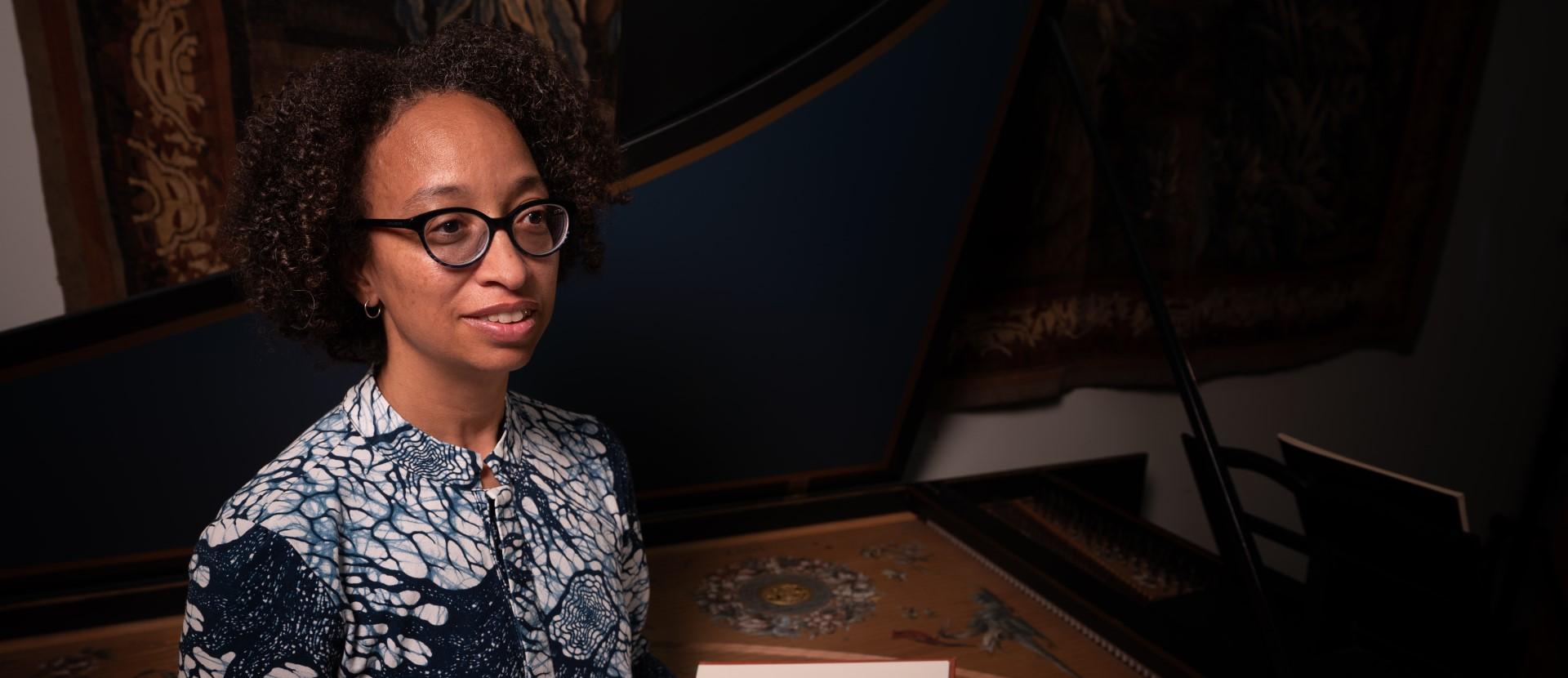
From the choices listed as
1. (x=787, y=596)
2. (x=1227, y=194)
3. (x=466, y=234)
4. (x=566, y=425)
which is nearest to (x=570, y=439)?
(x=566, y=425)

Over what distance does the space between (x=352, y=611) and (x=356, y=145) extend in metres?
0.48

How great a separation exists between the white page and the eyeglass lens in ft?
1.80

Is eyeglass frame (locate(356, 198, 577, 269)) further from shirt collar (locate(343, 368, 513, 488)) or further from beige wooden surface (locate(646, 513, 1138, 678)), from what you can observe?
beige wooden surface (locate(646, 513, 1138, 678))

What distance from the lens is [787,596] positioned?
175 cm

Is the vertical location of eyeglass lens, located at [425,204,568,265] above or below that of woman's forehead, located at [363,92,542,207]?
below

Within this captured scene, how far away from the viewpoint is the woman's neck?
3.54 ft

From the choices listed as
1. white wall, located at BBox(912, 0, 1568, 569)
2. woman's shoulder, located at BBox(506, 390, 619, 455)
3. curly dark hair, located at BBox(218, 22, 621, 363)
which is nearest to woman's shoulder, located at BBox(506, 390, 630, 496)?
woman's shoulder, located at BBox(506, 390, 619, 455)

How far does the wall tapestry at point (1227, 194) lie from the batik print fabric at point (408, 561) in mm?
1163

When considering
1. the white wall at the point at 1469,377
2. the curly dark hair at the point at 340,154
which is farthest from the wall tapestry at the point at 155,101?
the white wall at the point at 1469,377

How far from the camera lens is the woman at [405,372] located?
93 cm

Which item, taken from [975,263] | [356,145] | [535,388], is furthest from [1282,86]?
[356,145]

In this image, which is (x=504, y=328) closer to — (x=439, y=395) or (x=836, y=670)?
(x=439, y=395)

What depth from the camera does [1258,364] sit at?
3.24 m

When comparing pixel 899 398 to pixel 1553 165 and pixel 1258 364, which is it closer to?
pixel 1258 364
